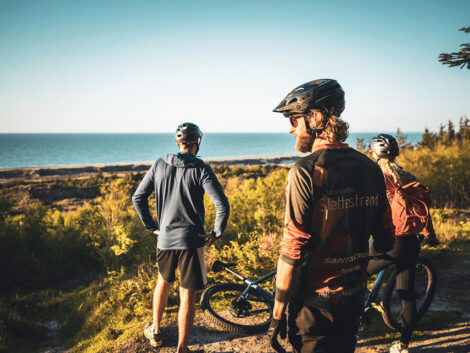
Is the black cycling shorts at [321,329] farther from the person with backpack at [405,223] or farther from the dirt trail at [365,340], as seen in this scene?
the dirt trail at [365,340]

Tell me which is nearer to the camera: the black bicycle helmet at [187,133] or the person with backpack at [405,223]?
the person with backpack at [405,223]

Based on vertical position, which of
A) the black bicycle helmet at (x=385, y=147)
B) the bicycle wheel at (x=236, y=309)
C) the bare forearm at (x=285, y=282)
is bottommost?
the bicycle wheel at (x=236, y=309)

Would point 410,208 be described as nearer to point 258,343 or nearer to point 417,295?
point 417,295

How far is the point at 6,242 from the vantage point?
23.4 ft

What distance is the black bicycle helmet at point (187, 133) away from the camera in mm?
3240

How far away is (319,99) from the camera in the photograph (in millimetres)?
1924

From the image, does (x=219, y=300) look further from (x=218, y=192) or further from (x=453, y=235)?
(x=453, y=235)

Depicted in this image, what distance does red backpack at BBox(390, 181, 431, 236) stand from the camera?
9.87 feet

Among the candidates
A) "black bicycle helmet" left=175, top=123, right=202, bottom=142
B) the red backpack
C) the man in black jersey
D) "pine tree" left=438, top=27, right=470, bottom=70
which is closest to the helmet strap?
the man in black jersey

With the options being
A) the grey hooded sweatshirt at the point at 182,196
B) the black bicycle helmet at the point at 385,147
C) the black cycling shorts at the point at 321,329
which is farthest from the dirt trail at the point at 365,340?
the black bicycle helmet at the point at 385,147

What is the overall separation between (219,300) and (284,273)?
2.90 m

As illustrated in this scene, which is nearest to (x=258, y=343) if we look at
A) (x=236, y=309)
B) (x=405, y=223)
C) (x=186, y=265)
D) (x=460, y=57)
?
(x=236, y=309)

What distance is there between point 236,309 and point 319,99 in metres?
3.05

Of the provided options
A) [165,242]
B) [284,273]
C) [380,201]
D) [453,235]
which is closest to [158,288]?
[165,242]
